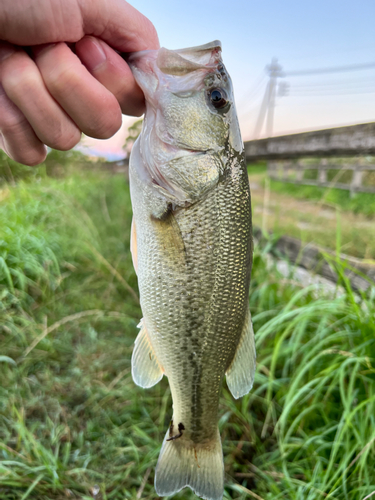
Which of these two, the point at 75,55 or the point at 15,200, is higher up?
the point at 75,55

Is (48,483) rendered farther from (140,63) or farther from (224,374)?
(140,63)

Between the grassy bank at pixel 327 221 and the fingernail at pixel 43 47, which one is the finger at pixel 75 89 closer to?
the fingernail at pixel 43 47

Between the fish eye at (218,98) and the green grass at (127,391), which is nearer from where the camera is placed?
the fish eye at (218,98)

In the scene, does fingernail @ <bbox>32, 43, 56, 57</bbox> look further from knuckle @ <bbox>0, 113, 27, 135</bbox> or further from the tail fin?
the tail fin

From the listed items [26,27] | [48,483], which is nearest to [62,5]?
[26,27]

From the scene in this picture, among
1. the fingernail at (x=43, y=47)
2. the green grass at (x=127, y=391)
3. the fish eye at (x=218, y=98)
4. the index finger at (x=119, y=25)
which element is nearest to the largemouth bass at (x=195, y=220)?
the fish eye at (x=218, y=98)

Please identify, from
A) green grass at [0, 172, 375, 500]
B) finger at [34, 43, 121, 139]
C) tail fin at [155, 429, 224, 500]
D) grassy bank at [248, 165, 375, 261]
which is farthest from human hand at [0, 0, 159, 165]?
grassy bank at [248, 165, 375, 261]
